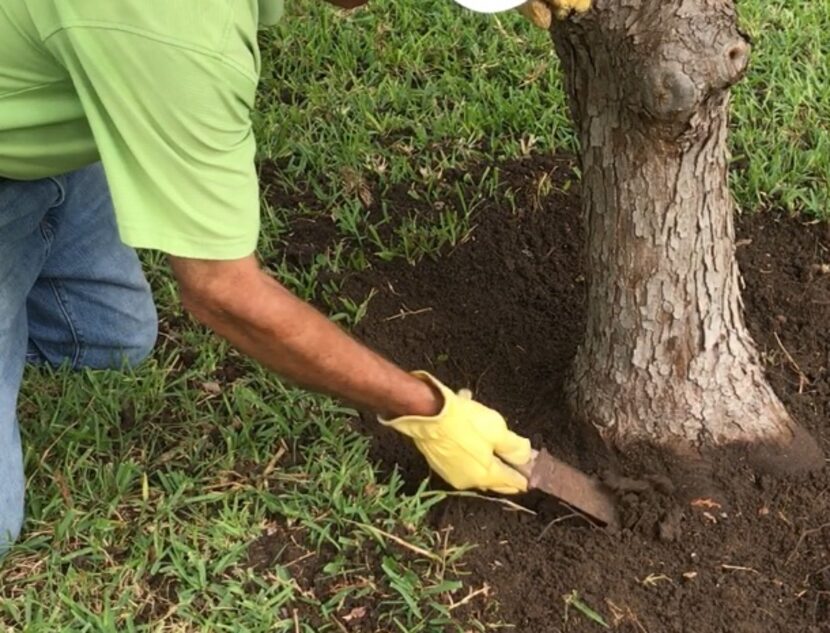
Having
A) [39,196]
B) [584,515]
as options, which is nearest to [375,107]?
[39,196]

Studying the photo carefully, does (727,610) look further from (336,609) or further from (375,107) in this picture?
(375,107)

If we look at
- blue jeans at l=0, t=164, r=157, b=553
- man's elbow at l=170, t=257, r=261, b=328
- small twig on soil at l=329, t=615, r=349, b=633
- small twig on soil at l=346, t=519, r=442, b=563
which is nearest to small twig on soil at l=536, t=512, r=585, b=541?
small twig on soil at l=346, t=519, r=442, b=563

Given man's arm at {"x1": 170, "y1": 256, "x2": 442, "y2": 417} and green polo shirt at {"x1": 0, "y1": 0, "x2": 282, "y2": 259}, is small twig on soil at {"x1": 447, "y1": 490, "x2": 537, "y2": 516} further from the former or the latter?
green polo shirt at {"x1": 0, "y1": 0, "x2": 282, "y2": 259}

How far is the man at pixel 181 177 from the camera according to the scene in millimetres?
1730

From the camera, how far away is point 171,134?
1.78 metres

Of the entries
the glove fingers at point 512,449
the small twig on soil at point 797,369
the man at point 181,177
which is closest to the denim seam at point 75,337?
the man at point 181,177

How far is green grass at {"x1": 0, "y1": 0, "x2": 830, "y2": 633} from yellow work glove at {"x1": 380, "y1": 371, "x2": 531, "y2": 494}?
14 centimetres

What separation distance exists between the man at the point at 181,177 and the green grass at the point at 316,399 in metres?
0.18

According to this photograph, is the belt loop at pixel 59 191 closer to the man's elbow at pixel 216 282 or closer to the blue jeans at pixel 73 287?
the blue jeans at pixel 73 287

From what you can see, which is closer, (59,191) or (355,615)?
(355,615)

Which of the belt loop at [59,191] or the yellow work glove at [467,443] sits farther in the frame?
the belt loop at [59,191]

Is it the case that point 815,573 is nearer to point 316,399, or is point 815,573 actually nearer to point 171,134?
point 316,399

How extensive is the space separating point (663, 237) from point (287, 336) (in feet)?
2.73

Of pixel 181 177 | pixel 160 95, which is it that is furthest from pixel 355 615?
pixel 160 95
